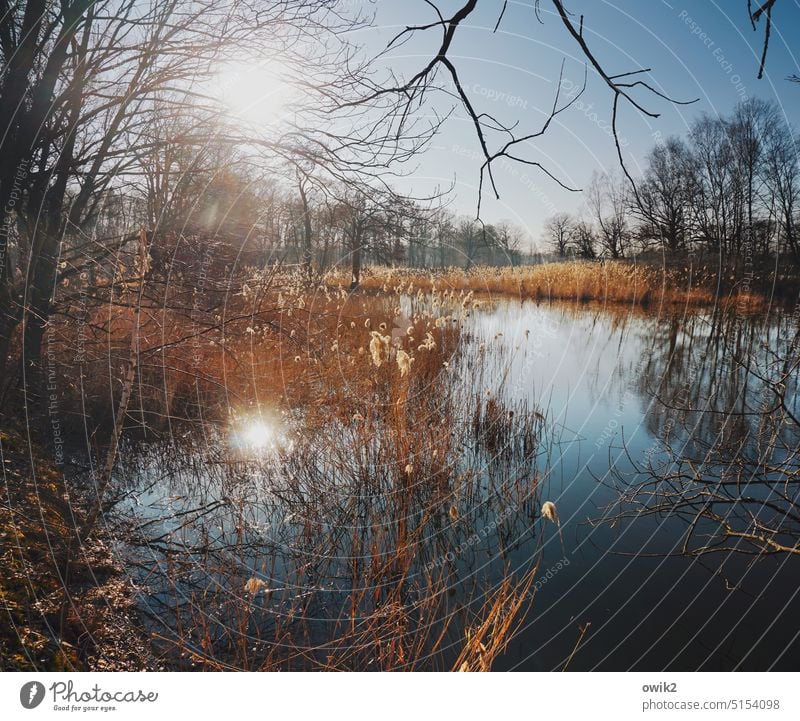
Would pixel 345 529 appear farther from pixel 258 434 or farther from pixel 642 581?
pixel 642 581

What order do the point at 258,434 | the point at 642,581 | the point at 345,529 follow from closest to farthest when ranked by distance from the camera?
the point at 642,581 < the point at 345,529 < the point at 258,434

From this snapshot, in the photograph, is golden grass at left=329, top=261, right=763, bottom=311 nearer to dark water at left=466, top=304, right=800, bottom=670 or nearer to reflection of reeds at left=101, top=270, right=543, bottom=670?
dark water at left=466, top=304, right=800, bottom=670

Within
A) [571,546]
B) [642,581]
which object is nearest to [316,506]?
[571,546]

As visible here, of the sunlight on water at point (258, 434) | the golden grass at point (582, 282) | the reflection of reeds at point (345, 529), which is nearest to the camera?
the reflection of reeds at point (345, 529)

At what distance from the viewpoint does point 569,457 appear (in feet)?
16.5

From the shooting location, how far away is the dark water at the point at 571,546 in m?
2.65

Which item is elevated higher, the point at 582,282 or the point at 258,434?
the point at 582,282

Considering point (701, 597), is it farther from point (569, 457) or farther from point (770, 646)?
point (569, 457)

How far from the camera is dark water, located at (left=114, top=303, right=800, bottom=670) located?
8.70 feet

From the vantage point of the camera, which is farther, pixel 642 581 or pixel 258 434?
pixel 258 434

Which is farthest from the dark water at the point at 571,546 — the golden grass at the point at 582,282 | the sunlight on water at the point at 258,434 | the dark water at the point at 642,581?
the golden grass at the point at 582,282

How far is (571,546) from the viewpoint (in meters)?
3.61

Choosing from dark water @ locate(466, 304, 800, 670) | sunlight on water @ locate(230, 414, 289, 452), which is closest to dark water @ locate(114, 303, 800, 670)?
dark water @ locate(466, 304, 800, 670)

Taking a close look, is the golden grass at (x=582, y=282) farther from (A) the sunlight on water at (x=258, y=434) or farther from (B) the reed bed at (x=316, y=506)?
(A) the sunlight on water at (x=258, y=434)
